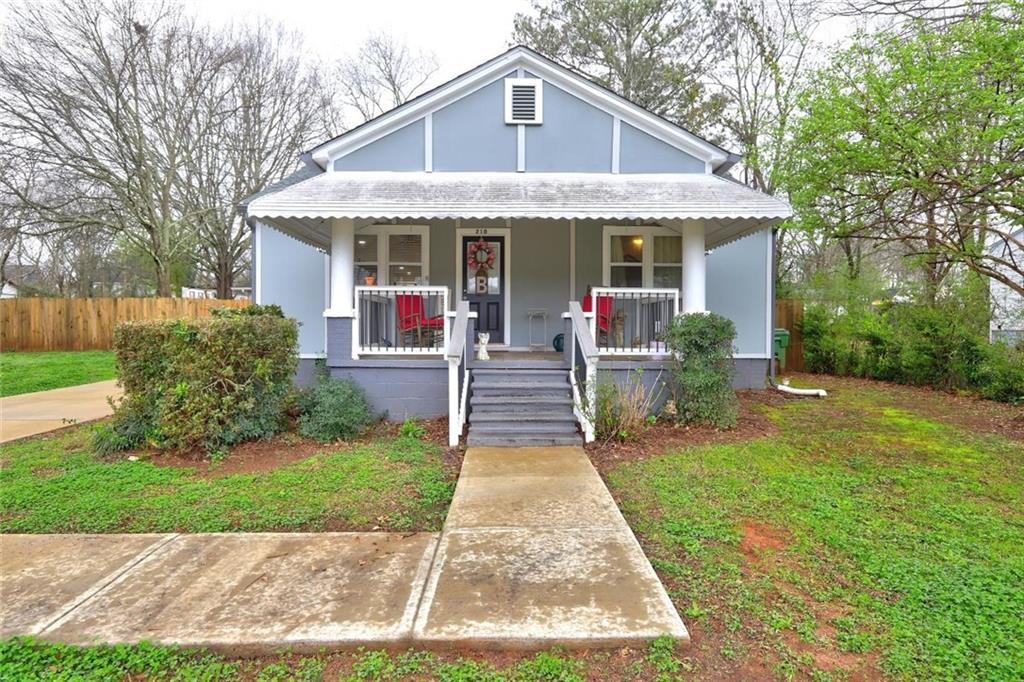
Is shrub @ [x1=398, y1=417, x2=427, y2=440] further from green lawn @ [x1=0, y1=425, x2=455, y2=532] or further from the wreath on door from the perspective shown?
the wreath on door

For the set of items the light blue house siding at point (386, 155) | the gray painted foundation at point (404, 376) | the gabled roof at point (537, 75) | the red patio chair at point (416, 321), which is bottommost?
the gray painted foundation at point (404, 376)

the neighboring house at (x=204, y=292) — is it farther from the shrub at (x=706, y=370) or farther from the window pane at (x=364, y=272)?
the shrub at (x=706, y=370)

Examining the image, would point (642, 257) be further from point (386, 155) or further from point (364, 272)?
point (364, 272)

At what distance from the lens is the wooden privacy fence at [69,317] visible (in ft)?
53.9

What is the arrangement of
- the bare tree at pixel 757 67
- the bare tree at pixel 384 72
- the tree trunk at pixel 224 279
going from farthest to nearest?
the tree trunk at pixel 224 279 < the bare tree at pixel 384 72 < the bare tree at pixel 757 67

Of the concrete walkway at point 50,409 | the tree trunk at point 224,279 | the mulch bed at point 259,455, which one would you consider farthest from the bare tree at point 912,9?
the tree trunk at point 224,279

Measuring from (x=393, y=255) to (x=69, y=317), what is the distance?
14.2 metres

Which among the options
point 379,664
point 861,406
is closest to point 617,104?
point 861,406

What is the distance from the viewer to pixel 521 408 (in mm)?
6688

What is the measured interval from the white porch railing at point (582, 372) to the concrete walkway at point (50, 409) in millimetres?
5354

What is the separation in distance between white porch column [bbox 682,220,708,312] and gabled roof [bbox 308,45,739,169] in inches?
80.5

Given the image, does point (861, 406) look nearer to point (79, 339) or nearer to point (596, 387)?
point (596, 387)

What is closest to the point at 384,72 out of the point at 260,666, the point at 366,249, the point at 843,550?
the point at 366,249

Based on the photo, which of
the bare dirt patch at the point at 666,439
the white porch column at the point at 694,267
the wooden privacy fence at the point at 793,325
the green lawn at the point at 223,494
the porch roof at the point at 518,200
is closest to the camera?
the green lawn at the point at 223,494
